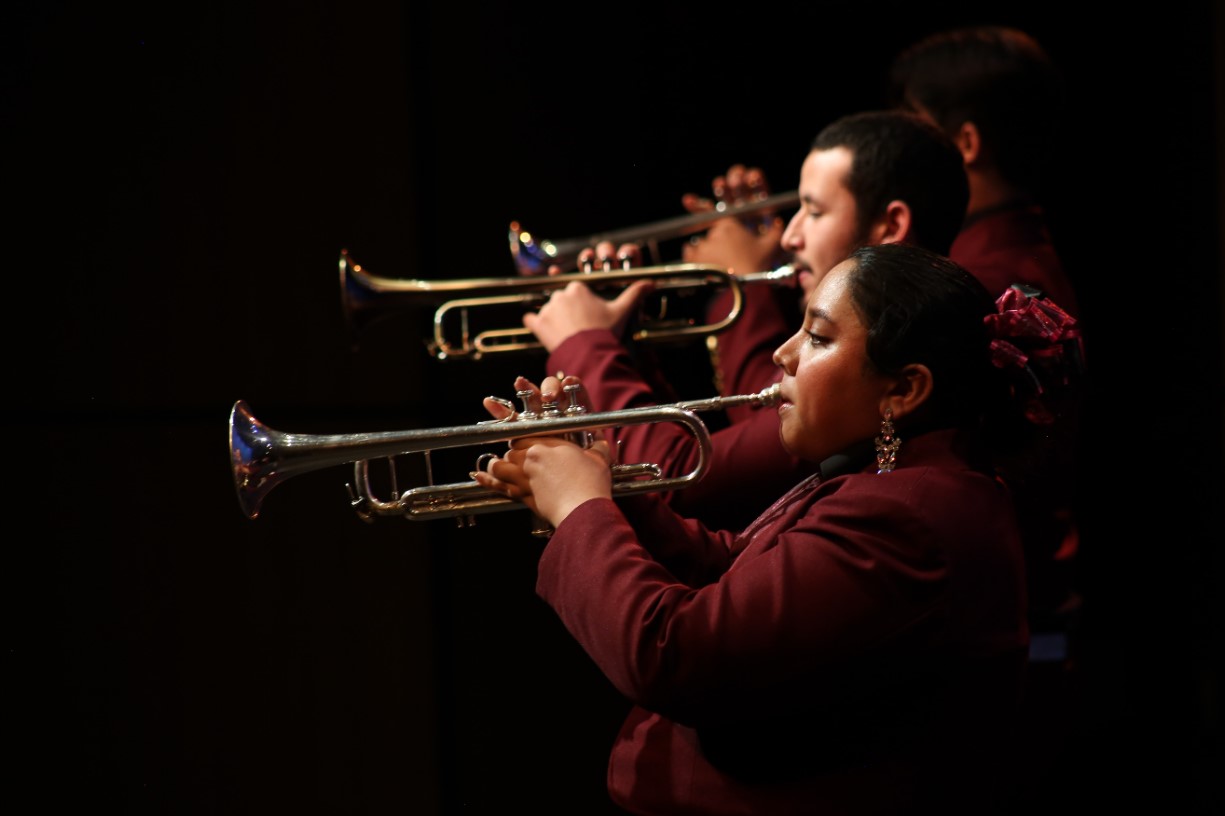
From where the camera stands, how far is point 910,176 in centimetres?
218

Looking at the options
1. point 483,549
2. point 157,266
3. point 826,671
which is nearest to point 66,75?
point 157,266

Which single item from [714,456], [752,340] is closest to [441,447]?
[714,456]

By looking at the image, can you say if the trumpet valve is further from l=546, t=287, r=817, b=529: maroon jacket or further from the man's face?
the man's face

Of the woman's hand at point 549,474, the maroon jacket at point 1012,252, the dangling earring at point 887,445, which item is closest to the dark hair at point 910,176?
the maroon jacket at point 1012,252

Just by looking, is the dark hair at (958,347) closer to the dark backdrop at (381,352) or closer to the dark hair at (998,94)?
the dark hair at (998,94)

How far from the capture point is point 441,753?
3.13 metres

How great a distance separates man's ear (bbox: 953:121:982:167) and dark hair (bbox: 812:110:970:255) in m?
0.34

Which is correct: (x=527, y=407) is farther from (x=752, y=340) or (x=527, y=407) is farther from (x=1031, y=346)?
(x=752, y=340)

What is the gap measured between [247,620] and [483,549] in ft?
1.97

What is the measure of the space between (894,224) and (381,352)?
1429 millimetres

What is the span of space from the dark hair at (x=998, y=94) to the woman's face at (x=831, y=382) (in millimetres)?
1102

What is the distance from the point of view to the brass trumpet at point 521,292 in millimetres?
2523

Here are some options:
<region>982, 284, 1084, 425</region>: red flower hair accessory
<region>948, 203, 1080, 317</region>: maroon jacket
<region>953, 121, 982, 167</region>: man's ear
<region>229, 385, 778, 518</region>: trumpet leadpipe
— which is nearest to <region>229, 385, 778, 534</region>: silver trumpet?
<region>229, 385, 778, 518</region>: trumpet leadpipe

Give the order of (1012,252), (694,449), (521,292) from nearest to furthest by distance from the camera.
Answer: (694,449) < (1012,252) < (521,292)
